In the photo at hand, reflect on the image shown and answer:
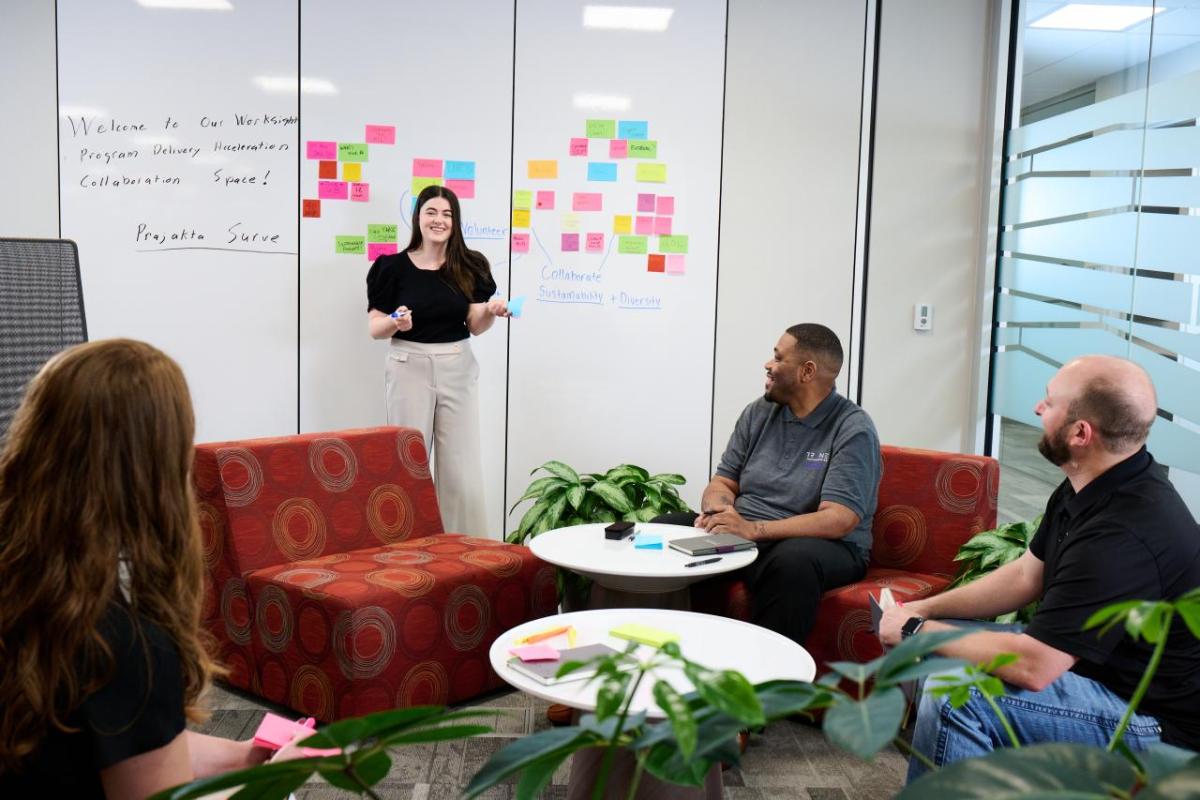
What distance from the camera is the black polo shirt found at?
192 centimetres

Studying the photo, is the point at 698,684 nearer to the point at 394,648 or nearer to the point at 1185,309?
the point at 394,648

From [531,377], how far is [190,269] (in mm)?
1633

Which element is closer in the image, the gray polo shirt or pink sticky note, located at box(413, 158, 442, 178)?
the gray polo shirt

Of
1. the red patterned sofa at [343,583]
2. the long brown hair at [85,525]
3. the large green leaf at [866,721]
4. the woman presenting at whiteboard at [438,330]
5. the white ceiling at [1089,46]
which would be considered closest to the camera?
the large green leaf at [866,721]

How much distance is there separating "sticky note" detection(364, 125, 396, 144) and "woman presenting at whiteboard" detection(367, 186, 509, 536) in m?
0.57

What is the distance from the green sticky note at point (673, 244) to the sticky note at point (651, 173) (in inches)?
10.5

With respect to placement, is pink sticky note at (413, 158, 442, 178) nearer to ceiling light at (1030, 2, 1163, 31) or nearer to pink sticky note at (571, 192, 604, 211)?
pink sticky note at (571, 192, 604, 211)

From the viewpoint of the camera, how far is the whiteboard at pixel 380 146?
4.72 m

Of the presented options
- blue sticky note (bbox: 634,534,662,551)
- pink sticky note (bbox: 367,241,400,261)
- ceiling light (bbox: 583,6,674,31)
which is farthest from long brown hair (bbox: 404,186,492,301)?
blue sticky note (bbox: 634,534,662,551)

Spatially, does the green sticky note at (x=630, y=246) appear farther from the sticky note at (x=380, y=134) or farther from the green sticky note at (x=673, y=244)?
the sticky note at (x=380, y=134)

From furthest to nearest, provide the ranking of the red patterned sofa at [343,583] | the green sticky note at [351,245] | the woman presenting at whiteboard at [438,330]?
the green sticky note at [351,245] → the woman presenting at whiteboard at [438,330] → the red patterned sofa at [343,583]

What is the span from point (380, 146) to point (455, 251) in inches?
30.0

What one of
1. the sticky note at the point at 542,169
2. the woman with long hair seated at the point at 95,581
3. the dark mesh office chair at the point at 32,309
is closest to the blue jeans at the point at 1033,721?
the woman with long hair seated at the point at 95,581

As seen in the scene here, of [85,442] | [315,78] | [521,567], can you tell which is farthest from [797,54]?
[85,442]
